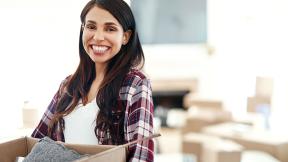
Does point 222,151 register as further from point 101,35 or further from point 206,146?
point 101,35

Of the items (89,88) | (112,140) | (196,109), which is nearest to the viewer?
(112,140)

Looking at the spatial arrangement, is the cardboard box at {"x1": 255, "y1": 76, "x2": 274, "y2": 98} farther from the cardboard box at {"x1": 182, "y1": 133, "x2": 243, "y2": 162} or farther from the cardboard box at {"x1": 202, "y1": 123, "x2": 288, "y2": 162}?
the cardboard box at {"x1": 182, "y1": 133, "x2": 243, "y2": 162}

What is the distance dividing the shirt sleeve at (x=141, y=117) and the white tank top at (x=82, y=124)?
128mm

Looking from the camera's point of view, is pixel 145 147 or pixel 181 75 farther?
pixel 181 75

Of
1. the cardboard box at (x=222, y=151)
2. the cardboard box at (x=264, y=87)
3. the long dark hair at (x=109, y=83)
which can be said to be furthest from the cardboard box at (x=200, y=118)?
the long dark hair at (x=109, y=83)

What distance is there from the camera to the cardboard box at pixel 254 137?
2422 mm

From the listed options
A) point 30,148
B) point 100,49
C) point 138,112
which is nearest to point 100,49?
point 100,49

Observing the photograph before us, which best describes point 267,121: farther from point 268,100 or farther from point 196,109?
point 196,109

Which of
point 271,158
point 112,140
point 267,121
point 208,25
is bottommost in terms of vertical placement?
point 271,158

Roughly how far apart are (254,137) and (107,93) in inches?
61.1

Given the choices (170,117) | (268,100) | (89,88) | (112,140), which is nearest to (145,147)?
(112,140)

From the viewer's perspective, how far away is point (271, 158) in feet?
7.93

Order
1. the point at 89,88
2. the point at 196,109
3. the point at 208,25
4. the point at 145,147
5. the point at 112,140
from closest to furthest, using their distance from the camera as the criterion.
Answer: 1. the point at 145,147
2. the point at 112,140
3. the point at 89,88
4. the point at 208,25
5. the point at 196,109

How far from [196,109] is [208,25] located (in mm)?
543
